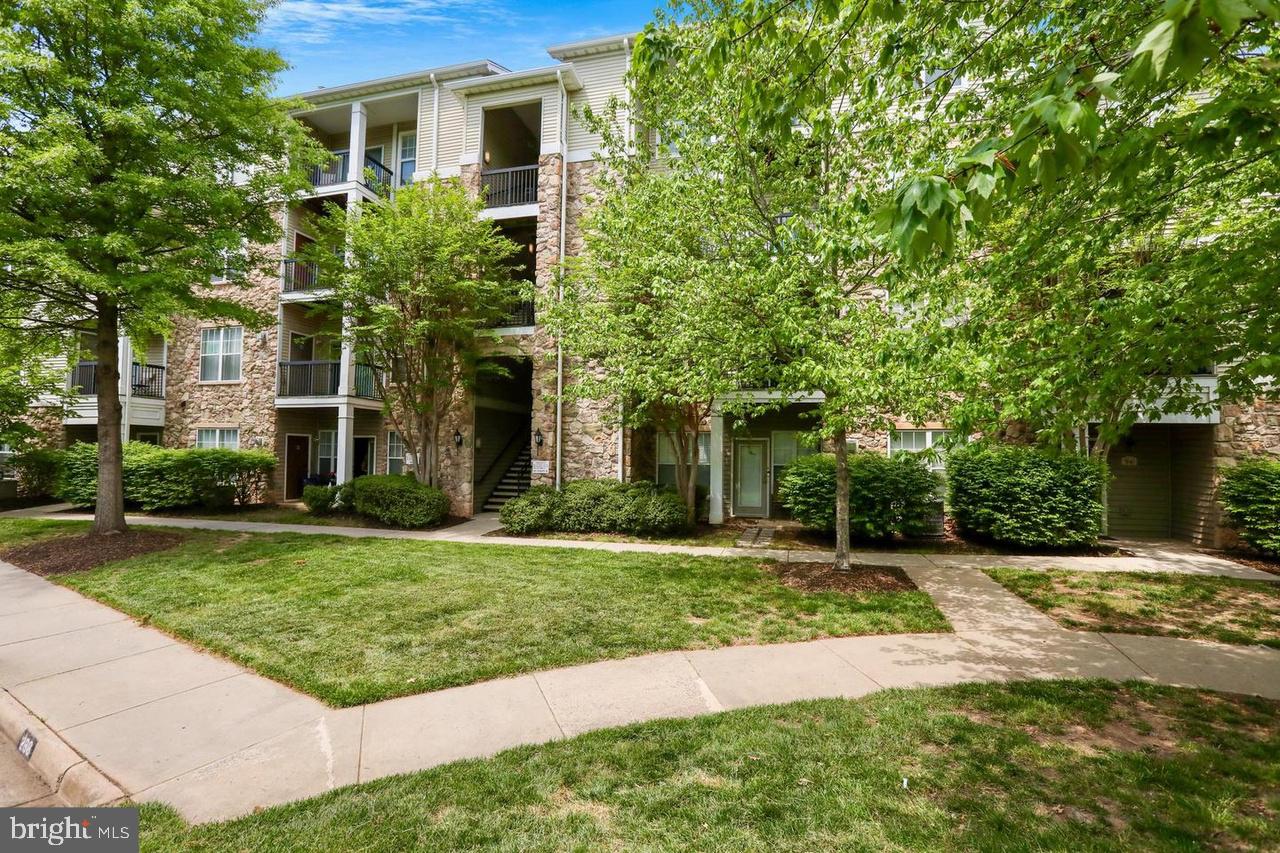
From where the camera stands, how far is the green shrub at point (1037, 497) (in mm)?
9328

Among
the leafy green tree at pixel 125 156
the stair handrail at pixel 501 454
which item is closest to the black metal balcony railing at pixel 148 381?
the leafy green tree at pixel 125 156

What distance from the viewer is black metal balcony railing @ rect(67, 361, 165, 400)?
16531 millimetres

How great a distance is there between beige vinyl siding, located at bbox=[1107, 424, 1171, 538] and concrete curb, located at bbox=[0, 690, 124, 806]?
53.9 feet

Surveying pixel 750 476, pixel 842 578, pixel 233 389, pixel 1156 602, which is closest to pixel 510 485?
pixel 750 476

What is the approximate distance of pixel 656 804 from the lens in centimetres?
271

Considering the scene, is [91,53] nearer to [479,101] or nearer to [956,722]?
[479,101]

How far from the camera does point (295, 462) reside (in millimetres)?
16438

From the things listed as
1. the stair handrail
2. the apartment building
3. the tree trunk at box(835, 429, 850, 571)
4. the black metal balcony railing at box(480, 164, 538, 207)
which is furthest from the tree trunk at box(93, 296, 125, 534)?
the tree trunk at box(835, 429, 850, 571)

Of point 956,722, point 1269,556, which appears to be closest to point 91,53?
point 956,722

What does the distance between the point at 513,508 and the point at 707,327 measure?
6.40 meters

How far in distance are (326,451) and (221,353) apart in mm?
4188

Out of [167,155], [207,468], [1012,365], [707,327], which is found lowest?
[207,468]

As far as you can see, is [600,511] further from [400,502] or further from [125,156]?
[125,156]

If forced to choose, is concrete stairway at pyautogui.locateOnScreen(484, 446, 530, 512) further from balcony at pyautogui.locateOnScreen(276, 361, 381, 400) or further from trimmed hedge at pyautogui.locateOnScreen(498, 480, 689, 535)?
balcony at pyautogui.locateOnScreen(276, 361, 381, 400)
